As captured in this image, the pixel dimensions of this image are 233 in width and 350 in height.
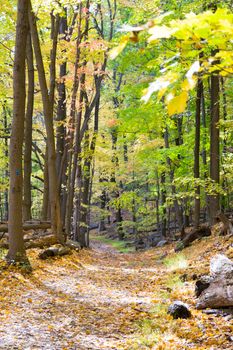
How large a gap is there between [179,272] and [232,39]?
867 cm

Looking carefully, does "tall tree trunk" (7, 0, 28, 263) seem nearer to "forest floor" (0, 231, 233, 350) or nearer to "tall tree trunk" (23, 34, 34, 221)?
"forest floor" (0, 231, 233, 350)

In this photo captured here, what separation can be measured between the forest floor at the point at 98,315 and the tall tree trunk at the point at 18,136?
0.69 metres

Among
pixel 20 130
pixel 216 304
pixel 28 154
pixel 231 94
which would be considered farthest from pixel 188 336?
pixel 231 94

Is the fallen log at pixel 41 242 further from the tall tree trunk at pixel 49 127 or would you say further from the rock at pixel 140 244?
the rock at pixel 140 244

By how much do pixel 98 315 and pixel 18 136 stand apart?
4546mm

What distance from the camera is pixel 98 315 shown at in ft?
20.8

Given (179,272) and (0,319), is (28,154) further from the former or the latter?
(0,319)

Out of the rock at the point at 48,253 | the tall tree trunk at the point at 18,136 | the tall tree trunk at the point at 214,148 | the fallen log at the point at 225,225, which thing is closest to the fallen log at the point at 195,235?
the tall tree trunk at the point at 214,148

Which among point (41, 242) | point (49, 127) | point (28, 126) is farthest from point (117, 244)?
point (49, 127)

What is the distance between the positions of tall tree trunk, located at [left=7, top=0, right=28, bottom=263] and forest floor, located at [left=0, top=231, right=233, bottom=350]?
2.27ft

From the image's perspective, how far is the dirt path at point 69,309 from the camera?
195 inches

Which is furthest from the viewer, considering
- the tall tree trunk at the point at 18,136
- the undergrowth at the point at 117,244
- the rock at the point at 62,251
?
the undergrowth at the point at 117,244

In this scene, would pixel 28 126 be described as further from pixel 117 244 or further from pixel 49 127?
pixel 117 244

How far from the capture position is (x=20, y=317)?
5742 mm
